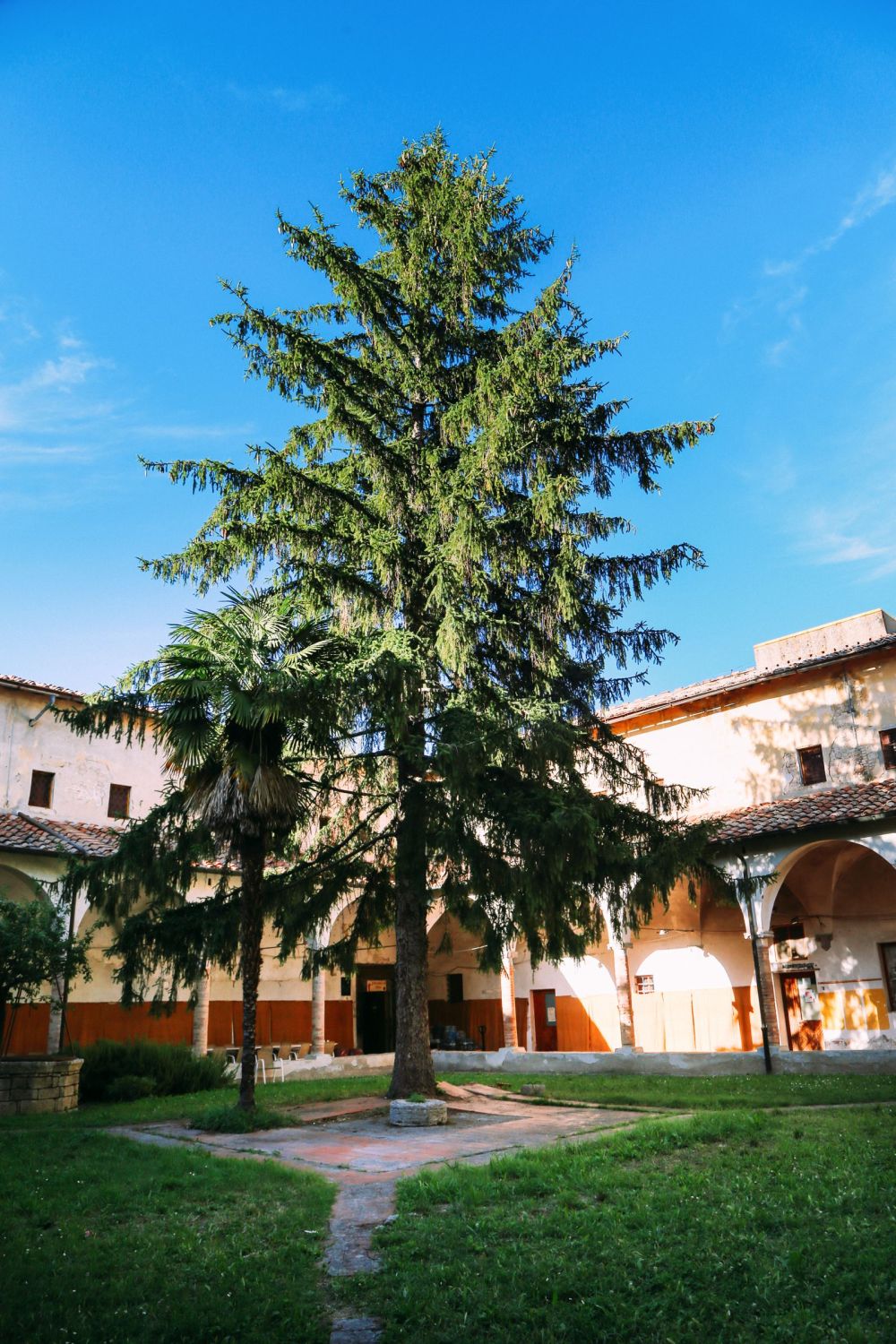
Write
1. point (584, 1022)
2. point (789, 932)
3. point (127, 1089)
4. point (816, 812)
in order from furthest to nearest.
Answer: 1. point (584, 1022)
2. point (789, 932)
3. point (816, 812)
4. point (127, 1089)

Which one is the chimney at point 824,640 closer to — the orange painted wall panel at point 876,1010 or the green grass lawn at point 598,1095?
the orange painted wall panel at point 876,1010

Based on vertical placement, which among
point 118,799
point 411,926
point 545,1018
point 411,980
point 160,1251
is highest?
point 118,799

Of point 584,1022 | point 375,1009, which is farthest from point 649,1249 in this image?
point 375,1009

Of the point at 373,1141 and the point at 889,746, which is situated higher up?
the point at 889,746

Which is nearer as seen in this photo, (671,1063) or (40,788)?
(671,1063)

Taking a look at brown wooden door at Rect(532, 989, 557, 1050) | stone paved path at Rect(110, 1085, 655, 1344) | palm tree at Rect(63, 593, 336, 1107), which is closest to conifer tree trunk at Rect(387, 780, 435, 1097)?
stone paved path at Rect(110, 1085, 655, 1344)

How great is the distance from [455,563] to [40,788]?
14481mm

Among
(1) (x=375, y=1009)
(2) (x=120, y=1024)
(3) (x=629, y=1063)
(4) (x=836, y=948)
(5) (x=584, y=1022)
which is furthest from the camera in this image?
(1) (x=375, y=1009)

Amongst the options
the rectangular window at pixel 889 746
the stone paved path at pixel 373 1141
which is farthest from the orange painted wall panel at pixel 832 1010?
the stone paved path at pixel 373 1141

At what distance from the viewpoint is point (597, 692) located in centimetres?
1616

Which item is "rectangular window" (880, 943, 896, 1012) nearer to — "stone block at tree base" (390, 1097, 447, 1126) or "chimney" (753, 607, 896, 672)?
"chimney" (753, 607, 896, 672)

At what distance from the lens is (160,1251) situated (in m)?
6.33

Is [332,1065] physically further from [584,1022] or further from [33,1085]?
[33,1085]

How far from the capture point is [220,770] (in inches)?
499
